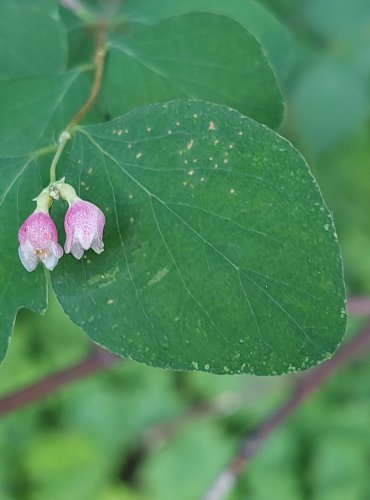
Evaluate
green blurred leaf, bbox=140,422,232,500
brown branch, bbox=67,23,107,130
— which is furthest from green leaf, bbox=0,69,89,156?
green blurred leaf, bbox=140,422,232,500

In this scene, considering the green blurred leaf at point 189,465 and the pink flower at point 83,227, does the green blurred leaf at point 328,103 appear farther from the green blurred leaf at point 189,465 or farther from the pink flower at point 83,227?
the pink flower at point 83,227

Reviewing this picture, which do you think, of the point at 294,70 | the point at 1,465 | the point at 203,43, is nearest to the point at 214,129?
the point at 203,43

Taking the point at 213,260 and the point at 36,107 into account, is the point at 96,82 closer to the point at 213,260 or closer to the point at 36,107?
the point at 36,107

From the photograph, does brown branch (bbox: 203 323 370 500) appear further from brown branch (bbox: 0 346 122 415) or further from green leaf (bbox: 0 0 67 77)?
green leaf (bbox: 0 0 67 77)

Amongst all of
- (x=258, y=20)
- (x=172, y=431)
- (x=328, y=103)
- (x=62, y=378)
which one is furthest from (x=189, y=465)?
(x=258, y=20)

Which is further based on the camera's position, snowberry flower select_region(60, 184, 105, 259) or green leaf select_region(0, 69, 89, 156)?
green leaf select_region(0, 69, 89, 156)

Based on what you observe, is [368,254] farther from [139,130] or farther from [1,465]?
[139,130]

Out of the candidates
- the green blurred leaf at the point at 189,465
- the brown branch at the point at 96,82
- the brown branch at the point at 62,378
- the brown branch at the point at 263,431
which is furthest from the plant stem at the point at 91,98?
the green blurred leaf at the point at 189,465
